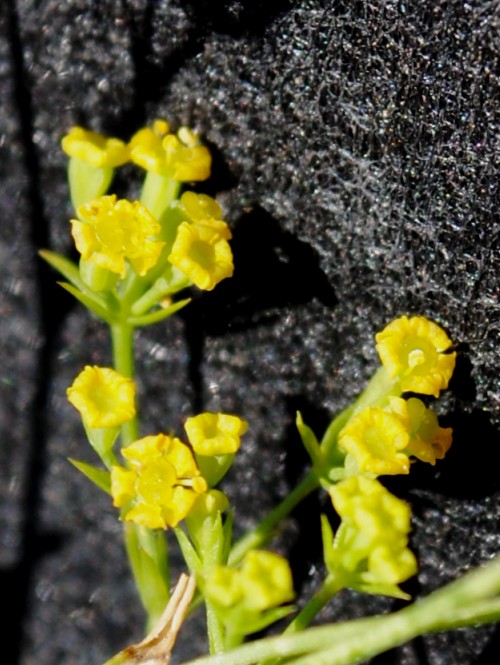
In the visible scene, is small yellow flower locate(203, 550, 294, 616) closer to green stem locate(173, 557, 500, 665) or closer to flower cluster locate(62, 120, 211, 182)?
green stem locate(173, 557, 500, 665)

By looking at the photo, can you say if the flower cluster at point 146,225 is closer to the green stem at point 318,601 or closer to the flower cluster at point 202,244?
the flower cluster at point 202,244

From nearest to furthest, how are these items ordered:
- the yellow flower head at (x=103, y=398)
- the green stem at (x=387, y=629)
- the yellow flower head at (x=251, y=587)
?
the green stem at (x=387, y=629) < the yellow flower head at (x=251, y=587) < the yellow flower head at (x=103, y=398)

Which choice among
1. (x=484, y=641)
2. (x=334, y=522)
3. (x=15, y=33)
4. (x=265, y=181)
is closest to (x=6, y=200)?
(x=15, y=33)

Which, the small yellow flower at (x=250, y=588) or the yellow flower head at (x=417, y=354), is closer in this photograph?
the small yellow flower at (x=250, y=588)

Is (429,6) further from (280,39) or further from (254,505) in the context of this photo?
(254,505)

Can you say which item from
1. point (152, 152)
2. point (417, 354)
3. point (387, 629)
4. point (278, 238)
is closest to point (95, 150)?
point (152, 152)

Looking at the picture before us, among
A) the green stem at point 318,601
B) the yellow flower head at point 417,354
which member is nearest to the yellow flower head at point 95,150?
the yellow flower head at point 417,354

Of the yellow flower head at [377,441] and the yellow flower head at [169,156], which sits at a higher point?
the yellow flower head at [169,156]

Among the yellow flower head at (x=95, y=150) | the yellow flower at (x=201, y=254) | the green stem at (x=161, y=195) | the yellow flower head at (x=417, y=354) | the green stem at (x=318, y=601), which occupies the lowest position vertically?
the green stem at (x=318, y=601)

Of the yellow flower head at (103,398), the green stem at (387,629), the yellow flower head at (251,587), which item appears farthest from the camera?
the yellow flower head at (103,398)

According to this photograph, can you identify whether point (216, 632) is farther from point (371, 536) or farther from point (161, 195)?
point (161, 195)
